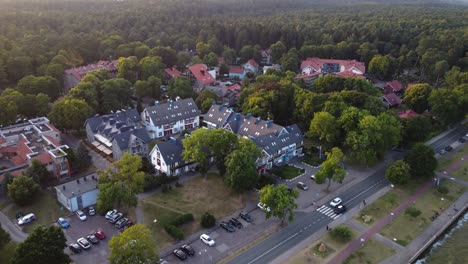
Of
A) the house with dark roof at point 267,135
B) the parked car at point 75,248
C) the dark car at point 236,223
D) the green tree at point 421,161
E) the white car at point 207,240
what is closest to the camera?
the parked car at point 75,248

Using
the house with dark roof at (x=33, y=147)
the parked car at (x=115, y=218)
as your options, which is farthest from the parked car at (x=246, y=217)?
the house with dark roof at (x=33, y=147)

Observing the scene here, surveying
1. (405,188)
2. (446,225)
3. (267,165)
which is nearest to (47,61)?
(267,165)

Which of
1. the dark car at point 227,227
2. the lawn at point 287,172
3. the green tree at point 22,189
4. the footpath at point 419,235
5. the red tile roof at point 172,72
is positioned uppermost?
the red tile roof at point 172,72

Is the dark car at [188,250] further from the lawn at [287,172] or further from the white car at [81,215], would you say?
the lawn at [287,172]

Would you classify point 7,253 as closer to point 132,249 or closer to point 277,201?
point 132,249

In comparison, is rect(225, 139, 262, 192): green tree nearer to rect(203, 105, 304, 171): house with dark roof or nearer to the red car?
rect(203, 105, 304, 171): house with dark roof

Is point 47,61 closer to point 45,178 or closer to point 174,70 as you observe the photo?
point 174,70
